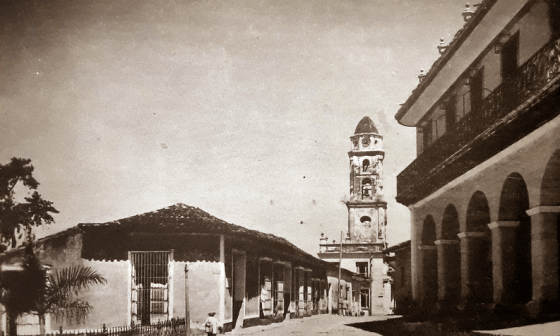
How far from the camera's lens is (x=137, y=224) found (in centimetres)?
1324

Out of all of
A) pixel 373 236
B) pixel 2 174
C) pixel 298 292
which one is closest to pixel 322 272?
pixel 298 292

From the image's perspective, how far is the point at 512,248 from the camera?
10852 millimetres

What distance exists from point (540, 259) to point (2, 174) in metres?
7.72

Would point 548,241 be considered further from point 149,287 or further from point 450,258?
point 149,287

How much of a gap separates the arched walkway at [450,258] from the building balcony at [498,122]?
78 cm

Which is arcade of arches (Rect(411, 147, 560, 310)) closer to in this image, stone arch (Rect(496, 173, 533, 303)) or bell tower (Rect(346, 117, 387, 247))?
stone arch (Rect(496, 173, 533, 303))

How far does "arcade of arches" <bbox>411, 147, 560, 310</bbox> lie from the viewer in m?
8.98

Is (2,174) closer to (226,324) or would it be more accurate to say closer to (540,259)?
(226,324)

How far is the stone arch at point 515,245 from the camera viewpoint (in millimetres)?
10828

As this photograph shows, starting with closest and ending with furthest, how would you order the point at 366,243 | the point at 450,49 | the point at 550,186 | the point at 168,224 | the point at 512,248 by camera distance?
1. the point at 550,186
2. the point at 512,248
3. the point at 450,49
4. the point at 168,224
5. the point at 366,243

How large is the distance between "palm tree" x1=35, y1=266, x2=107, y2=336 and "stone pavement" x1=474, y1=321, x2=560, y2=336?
7454 millimetres

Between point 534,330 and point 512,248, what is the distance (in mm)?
2574

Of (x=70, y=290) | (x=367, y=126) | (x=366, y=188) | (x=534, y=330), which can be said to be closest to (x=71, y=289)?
(x=70, y=290)

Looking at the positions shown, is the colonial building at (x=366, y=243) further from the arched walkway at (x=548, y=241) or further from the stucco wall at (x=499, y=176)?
the arched walkway at (x=548, y=241)
